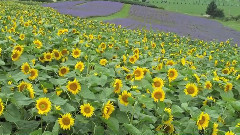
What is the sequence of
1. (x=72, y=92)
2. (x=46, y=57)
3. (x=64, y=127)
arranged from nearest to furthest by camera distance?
(x=64, y=127)
(x=72, y=92)
(x=46, y=57)

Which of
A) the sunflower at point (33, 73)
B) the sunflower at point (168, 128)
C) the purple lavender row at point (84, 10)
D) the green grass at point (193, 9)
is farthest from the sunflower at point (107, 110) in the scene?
the green grass at point (193, 9)

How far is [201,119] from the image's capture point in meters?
2.35

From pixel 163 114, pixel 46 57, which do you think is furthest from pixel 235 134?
pixel 46 57

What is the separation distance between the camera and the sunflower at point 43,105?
6.88 ft

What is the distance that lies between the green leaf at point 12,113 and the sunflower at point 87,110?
17.5 inches

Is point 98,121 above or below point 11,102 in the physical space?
below

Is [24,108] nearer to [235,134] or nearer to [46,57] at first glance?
[46,57]

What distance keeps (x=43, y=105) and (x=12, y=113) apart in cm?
23

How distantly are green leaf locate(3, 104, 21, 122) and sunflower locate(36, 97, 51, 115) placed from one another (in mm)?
182

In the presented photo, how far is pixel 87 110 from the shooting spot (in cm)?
225

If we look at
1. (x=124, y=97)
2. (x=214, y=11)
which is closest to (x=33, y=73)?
(x=124, y=97)

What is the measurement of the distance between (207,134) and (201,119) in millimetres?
155

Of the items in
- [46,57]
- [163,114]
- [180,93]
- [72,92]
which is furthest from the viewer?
[46,57]

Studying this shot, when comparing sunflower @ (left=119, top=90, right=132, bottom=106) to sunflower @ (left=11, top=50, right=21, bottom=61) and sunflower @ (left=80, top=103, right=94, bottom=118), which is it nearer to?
sunflower @ (left=80, top=103, right=94, bottom=118)
